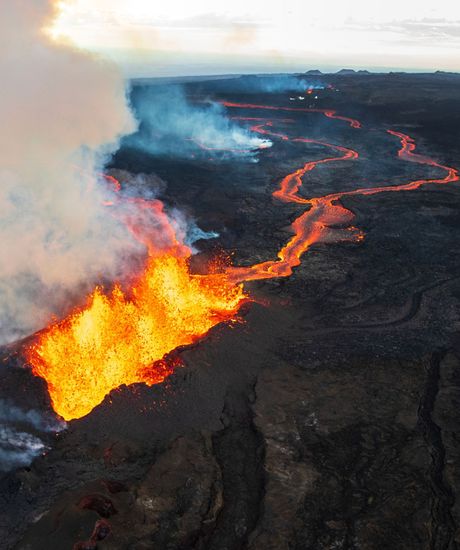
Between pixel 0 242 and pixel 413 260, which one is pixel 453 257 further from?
pixel 0 242

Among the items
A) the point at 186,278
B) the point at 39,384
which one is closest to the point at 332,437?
the point at 39,384

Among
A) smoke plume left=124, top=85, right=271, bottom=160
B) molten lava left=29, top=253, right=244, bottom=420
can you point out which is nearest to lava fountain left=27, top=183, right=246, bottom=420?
molten lava left=29, top=253, right=244, bottom=420

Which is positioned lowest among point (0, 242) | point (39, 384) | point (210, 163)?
point (39, 384)

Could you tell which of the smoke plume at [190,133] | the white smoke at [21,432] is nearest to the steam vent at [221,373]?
the white smoke at [21,432]

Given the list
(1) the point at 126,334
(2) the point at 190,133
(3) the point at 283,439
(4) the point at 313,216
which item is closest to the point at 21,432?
(1) the point at 126,334

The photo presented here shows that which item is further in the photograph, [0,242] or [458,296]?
[458,296]
